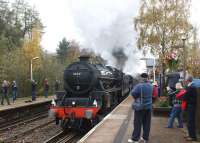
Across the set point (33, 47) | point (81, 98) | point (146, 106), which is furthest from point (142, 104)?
point (33, 47)

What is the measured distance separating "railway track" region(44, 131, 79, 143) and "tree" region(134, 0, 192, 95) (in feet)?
49.6

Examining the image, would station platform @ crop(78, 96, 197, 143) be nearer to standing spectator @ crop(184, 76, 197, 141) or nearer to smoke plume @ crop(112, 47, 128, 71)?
standing spectator @ crop(184, 76, 197, 141)

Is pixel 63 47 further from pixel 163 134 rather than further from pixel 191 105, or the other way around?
pixel 191 105

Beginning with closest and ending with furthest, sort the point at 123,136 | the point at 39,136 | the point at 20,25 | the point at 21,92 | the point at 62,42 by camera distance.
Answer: the point at 123,136, the point at 39,136, the point at 21,92, the point at 20,25, the point at 62,42

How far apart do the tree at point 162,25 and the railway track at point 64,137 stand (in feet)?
49.6

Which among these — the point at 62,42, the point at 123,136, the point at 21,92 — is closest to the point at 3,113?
the point at 123,136

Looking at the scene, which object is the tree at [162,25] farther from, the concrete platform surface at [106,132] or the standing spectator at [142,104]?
the standing spectator at [142,104]

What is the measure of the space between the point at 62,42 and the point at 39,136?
65.2m

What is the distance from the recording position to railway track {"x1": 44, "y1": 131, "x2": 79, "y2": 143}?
13224 mm

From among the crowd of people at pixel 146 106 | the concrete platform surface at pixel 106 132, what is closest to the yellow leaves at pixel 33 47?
the concrete platform surface at pixel 106 132

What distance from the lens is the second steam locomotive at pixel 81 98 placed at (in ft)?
47.8

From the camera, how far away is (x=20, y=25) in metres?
58.2

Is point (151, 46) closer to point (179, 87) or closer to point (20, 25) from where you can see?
point (179, 87)

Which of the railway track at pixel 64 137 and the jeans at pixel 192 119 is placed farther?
the railway track at pixel 64 137
